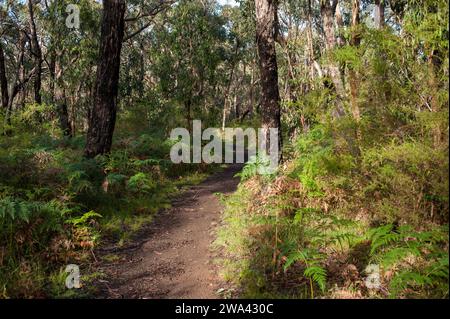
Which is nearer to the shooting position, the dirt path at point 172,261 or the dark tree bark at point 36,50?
the dirt path at point 172,261

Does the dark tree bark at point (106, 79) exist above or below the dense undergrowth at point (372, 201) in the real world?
above

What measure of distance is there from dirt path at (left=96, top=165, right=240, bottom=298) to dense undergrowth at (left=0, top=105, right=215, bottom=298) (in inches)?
12.6

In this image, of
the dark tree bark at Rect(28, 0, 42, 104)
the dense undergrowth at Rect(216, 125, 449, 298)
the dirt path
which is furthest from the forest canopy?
the dark tree bark at Rect(28, 0, 42, 104)

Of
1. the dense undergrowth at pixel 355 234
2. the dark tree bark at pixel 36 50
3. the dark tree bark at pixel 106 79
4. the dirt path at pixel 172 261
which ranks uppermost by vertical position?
the dark tree bark at pixel 36 50

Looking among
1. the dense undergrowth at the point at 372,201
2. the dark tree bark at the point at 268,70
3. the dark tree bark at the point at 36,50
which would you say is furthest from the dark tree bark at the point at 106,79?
the dark tree bark at the point at 36,50

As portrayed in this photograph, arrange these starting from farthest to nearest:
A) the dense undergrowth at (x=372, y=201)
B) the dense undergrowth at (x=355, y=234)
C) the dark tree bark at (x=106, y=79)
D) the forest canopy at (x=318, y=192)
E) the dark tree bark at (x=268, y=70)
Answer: the dark tree bark at (x=106, y=79), the dark tree bark at (x=268, y=70), the forest canopy at (x=318, y=192), the dense undergrowth at (x=372, y=201), the dense undergrowth at (x=355, y=234)

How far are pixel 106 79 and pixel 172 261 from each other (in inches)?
179

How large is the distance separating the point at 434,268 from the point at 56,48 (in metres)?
17.7

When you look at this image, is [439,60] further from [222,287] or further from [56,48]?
[56,48]

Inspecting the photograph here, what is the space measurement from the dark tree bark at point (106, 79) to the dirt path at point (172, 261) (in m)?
2.23

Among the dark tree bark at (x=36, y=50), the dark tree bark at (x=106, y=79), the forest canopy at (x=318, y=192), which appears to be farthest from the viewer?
the dark tree bark at (x=36, y=50)

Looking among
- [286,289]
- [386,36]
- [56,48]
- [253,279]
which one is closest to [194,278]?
[253,279]

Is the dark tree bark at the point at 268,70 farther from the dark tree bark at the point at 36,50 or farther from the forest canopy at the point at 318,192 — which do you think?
the dark tree bark at the point at 36,50

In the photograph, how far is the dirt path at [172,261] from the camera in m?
4.28
